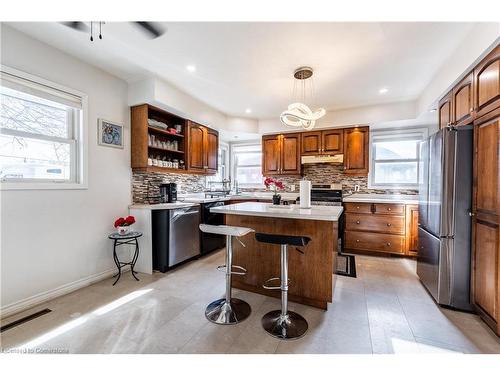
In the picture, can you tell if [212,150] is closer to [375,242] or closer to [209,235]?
[209,235]

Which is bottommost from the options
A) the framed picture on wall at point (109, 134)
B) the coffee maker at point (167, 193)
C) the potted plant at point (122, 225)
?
the potted plant at point (122, 225)

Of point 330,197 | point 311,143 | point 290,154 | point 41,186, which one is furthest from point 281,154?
point 41,186

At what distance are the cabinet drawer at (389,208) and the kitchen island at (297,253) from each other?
1.92 meters

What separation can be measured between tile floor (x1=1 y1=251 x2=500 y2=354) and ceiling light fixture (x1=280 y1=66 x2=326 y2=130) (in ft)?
6.54

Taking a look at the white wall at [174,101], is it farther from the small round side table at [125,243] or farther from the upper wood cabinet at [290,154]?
the small round side table at [125,243]

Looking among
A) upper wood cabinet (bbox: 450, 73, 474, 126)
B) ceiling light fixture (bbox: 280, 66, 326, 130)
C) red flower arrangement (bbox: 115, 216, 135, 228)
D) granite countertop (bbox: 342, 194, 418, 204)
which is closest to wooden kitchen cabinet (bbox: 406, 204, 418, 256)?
granite countertop (bbox: 342, 194, 418, 204)

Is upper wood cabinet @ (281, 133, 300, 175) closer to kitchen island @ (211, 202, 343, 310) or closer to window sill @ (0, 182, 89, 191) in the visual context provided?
kitchen island @ (211, 202, 343, 310)

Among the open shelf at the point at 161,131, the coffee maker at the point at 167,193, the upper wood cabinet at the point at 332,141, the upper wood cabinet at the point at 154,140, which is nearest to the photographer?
the upper wood cabinet at the point at 154,140

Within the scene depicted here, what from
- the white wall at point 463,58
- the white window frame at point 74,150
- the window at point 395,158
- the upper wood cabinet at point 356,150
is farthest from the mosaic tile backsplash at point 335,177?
the white window frame at point 74,150

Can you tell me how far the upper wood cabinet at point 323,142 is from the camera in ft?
14.0

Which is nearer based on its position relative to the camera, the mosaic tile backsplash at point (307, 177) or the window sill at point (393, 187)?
the mosaic tile backsplash at point (307, 177)

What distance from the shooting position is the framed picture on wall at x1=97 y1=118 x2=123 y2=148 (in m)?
2.72

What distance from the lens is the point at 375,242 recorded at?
3699 mm
